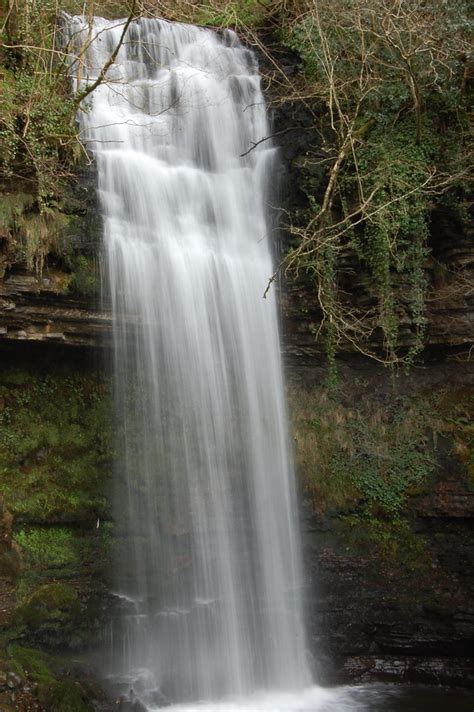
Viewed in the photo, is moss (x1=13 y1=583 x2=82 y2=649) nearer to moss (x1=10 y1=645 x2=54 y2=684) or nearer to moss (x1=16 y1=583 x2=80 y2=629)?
moss (x1=16 y1=583 x2=80 y2=629)

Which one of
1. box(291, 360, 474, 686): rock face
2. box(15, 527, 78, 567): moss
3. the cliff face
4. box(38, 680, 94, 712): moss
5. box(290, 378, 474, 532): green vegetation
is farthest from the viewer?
box(290, 378, 474, 532): green vegetation

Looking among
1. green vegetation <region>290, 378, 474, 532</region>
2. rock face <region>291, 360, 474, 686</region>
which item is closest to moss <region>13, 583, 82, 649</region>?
rock face <region>291, 360, 474, 686</region>

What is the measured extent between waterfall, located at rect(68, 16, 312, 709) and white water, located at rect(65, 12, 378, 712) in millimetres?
18

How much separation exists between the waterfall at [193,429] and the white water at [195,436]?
0.7 inches

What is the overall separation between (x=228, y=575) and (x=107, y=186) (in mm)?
5699

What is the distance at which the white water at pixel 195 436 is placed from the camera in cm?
788

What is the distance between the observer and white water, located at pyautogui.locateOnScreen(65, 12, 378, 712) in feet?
25.9

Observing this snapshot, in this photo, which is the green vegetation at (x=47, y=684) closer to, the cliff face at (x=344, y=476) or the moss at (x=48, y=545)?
the cliff face at (x=344, y=476)

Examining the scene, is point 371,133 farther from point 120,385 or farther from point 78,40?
point 120,385

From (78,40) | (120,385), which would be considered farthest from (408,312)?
(78,40)

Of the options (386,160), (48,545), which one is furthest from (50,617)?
(386,160)

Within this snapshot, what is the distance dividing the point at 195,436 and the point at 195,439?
0.14 ft

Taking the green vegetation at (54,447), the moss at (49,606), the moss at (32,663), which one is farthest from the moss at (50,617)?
the green vegetation at (54,447)

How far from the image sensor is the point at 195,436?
859 cm
